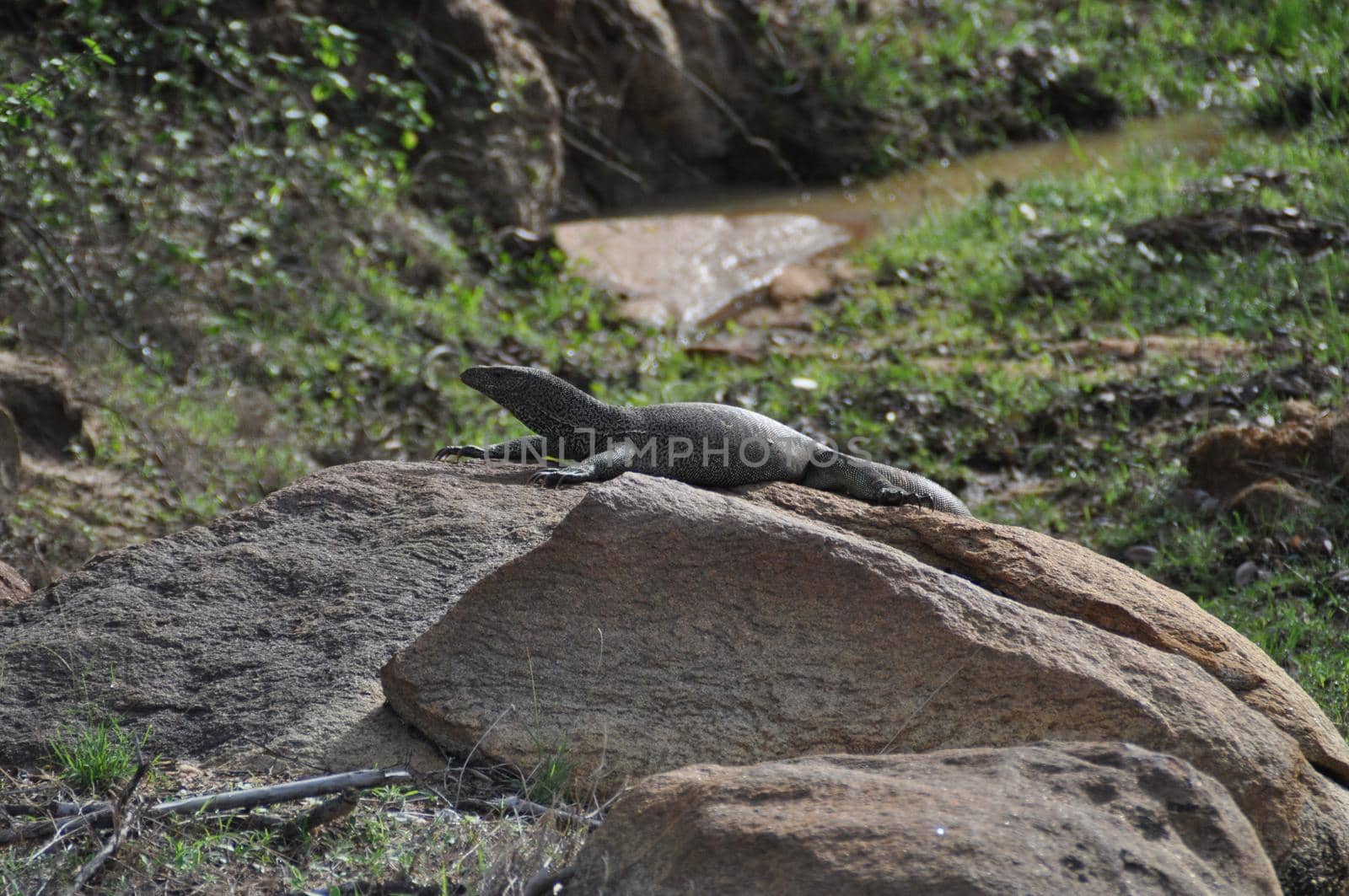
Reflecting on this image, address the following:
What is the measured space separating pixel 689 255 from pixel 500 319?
197 centimetres

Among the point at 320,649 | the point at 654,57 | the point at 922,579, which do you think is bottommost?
the point at 320,649

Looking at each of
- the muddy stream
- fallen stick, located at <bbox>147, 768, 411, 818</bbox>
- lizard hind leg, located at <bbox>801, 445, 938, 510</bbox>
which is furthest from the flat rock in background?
fallen stick, located at <bbox>147, 768, 411, 818</bbox>

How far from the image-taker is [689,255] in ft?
37.0

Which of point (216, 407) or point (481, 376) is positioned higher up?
point (481, 376)

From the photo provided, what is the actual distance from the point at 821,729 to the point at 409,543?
5.28ft

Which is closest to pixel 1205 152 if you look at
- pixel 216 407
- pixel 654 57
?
pixel 654 57

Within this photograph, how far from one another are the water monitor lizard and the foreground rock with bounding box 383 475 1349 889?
1109 millimetres

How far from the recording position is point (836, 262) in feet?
36.4

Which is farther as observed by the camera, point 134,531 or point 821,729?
point 134,531

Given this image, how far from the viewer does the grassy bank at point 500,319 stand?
7371 millimetres

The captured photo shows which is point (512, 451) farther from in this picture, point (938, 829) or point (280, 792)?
point (938, 829)

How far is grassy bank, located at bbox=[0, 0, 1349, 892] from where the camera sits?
737cm

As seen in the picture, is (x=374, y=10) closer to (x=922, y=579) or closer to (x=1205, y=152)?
(x=1205, y=152)

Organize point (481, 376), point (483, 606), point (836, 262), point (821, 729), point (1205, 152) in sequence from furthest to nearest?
point (1205, 152), point (836, 262), point (481, 376), point (483, 606), point (821, 729)
